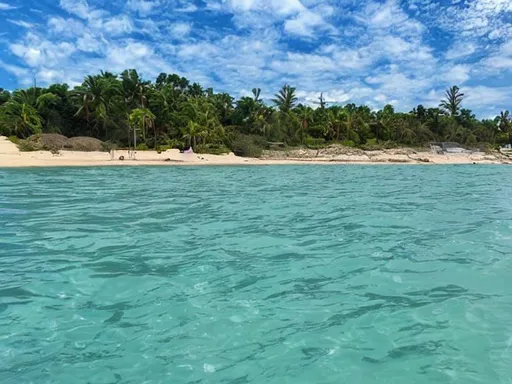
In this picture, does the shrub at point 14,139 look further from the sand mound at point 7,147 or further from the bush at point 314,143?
the bush at point 314,143

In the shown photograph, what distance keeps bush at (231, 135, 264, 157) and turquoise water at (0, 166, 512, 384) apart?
41016 millimetres

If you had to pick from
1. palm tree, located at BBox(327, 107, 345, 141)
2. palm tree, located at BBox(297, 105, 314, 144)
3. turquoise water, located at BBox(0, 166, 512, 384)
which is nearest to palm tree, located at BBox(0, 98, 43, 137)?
palm tree, located at BBox(297, 105, 314, 144)

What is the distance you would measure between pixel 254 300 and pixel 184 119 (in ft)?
161

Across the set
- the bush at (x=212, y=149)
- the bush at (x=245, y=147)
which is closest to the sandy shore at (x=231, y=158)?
the bush at (x=212, y=149)

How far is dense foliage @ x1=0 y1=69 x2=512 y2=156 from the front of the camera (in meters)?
52.1

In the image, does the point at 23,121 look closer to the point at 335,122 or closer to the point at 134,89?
→ the point at 134,89

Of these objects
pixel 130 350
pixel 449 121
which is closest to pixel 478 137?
pixel 449 121

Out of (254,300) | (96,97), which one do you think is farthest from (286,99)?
(254,300)

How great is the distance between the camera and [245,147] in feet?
176

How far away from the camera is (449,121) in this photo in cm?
7481

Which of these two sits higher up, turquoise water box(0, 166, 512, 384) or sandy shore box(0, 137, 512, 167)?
sandy shore box(0, 137, 512, 167)

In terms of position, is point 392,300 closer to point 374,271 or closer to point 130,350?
point 374,271

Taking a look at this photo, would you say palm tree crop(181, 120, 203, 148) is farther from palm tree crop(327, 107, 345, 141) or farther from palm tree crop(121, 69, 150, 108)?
palm tree crop(327, 107, 345, 141)

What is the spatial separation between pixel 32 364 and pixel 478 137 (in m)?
84.2
